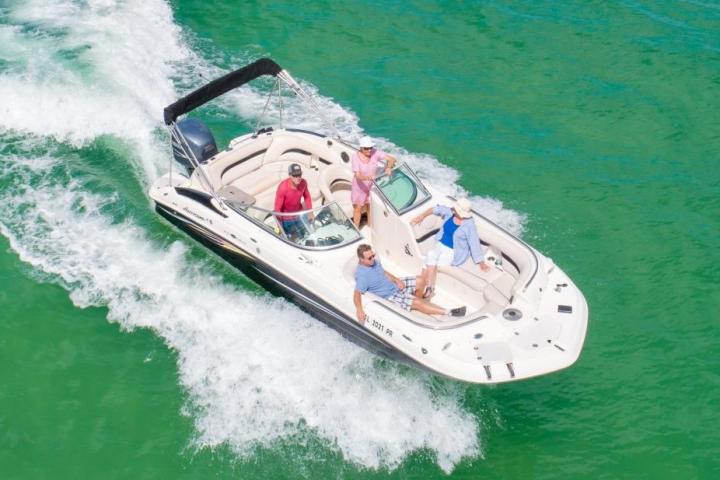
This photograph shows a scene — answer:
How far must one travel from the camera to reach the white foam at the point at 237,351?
9477 millimetres

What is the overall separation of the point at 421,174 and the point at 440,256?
14.0 ft

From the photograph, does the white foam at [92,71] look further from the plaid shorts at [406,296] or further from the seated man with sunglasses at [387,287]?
the plaid shorts at [406,296]

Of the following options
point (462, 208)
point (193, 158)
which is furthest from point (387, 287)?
point (193, 158)

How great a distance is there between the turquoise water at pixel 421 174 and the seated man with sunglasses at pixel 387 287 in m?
0.93

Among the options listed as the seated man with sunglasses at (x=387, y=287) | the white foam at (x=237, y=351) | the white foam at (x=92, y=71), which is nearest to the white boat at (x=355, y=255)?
the seated man with sunglasses at (x=387, y=287)

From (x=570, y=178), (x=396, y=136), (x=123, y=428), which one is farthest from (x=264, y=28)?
(x=123, y=428)

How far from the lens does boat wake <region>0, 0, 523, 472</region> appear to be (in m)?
9.58

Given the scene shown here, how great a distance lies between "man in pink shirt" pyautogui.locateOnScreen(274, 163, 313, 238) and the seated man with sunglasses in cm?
142

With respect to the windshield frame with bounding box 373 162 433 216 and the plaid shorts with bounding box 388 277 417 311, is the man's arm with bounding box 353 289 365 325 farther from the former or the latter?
the windshield frame with bounding box 373 162 433 216

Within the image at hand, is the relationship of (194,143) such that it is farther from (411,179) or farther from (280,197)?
(411,179)

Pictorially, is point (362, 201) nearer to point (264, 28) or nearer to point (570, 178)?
point (570, 178)

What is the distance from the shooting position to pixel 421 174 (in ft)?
46.1

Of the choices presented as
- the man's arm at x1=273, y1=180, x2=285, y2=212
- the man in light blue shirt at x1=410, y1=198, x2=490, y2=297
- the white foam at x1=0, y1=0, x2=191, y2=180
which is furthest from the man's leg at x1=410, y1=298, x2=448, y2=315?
the white foam at x1=0, y1=0, x2=191, y2=180

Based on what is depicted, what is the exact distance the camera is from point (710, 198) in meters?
→ 13.6
